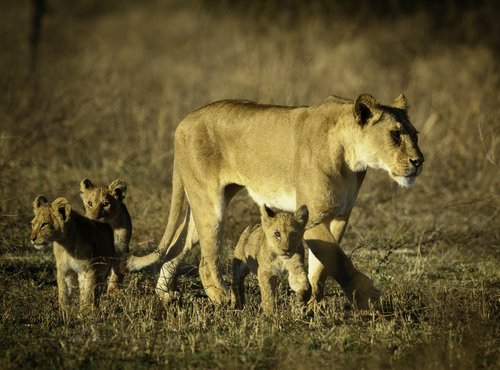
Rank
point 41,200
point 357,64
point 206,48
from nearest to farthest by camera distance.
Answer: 1. point 41,200
2. point 357,64
3. point 206,48

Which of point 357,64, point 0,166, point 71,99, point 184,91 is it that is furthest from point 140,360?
point 357,64

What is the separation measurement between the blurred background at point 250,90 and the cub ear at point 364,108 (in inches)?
70.7

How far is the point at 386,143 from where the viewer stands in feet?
22.7

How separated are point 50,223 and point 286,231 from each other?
1699 millimetres

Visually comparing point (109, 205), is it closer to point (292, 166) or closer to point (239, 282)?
point (239, 282)

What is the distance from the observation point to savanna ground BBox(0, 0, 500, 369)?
6.15 m

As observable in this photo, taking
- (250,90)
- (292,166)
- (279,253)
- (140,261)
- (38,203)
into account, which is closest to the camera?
(279,253)

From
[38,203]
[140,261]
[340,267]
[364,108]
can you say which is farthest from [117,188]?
[364,108]

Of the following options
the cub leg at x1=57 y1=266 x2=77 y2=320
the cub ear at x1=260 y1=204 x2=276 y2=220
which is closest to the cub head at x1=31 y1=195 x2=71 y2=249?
the cub leg at x1=57 y1=266 x2=77 y2=320

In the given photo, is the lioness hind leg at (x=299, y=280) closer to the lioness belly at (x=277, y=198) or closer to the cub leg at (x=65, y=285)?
the lioness belly at (x=277, y=198)

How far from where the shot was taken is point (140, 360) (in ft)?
19.2

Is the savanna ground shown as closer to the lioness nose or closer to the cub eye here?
the lioness nose

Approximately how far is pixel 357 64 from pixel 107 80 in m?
4.75

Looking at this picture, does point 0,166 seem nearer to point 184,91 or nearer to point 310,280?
point 310,280
